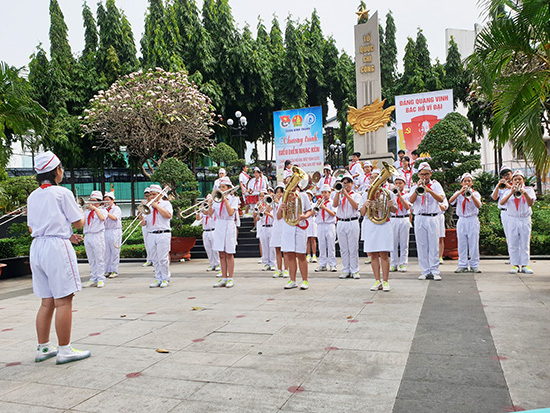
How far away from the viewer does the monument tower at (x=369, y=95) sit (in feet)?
69.7

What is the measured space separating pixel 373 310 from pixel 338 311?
18.5 inches

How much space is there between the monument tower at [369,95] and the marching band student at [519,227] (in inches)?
453

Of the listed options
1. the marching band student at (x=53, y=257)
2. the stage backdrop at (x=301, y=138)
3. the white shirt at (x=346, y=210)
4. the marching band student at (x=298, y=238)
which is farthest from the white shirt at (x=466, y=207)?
the stage backdrop at (x=301, y=138)

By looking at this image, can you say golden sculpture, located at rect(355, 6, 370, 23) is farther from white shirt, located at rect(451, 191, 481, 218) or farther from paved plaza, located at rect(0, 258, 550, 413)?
paved plaza, located at rect(0, 258, 550, 413)

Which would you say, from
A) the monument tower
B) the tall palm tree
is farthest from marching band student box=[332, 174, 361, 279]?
the monument tower

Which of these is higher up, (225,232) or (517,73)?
(517,73)

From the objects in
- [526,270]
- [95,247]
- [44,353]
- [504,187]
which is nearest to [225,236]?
[95,247]

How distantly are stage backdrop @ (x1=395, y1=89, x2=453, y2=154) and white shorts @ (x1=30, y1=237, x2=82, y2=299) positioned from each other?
23.9 metres

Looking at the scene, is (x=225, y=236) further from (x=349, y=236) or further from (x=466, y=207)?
(x=466, y=207)

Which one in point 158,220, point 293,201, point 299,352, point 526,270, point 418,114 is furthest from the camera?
point 418,114

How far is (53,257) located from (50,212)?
1.48 feet

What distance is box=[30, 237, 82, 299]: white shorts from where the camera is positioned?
4859 mm

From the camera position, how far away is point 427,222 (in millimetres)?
9398

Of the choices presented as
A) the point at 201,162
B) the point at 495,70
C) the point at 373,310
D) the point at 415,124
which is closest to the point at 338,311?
the point at 373,310
